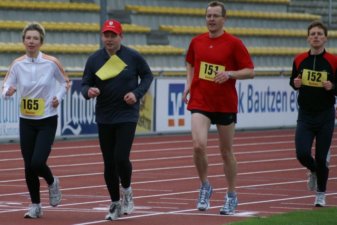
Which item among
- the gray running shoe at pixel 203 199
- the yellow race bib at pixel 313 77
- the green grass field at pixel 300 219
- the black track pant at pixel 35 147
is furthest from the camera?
the yellow race bib at pixel 313 77

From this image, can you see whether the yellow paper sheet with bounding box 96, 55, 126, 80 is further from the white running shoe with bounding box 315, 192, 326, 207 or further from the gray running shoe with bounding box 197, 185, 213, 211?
the white running shoe with bounding box 315, 192, 326, 207

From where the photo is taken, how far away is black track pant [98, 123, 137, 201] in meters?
11.3

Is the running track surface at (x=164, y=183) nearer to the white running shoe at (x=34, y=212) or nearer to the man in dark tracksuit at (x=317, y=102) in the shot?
the white running shoe at (x=34, y=212)

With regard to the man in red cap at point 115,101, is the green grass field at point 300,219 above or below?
below

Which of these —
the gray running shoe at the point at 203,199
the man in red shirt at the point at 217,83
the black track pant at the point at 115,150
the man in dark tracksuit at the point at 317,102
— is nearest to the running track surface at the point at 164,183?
the gray running shoe at the point at 203,199

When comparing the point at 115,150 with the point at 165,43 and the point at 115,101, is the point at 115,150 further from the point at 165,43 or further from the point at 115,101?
the point at 165,43

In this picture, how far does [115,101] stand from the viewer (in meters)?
11.3

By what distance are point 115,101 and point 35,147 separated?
0.93 metres

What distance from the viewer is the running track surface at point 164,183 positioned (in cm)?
1170

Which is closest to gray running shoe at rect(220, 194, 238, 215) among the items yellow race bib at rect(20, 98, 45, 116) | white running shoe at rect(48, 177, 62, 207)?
white running shoe at rect(48, 177, 62, 207)

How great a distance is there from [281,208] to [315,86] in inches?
55.9

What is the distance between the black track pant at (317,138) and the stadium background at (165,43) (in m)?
10.9

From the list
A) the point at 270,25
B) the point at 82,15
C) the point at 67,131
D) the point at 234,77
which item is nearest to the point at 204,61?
the point at 234,77

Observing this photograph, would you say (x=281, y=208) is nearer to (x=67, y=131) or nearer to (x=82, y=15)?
(x=67, y=131)
